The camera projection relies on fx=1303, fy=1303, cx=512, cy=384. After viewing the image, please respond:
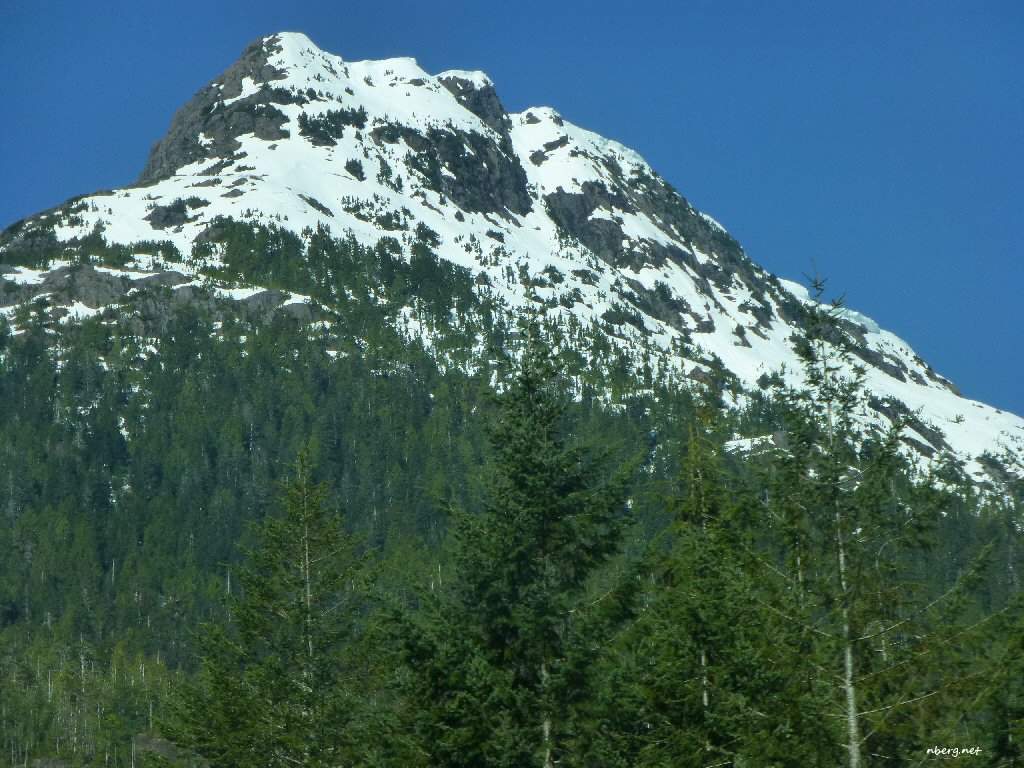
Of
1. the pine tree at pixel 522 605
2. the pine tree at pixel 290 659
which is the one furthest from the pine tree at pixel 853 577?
the pine tree at pixel 290 659

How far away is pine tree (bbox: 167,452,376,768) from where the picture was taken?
30188 mm

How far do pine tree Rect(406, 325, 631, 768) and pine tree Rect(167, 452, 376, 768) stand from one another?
27.5ft

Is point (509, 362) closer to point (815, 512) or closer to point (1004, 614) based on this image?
point (815, 512)

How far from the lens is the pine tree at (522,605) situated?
68.6 feet

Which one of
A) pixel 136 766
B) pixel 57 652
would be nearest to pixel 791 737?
pixel 136 766

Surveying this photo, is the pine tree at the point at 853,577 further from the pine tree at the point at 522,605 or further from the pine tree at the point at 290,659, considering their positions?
the pine tree at the point at 290,659

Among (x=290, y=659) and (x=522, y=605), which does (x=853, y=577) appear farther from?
(x=290, y=659)

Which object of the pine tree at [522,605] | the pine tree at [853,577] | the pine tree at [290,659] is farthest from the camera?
the pine tree at [290,659]

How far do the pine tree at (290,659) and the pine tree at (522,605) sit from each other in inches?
330

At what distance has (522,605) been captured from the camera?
21938 mm

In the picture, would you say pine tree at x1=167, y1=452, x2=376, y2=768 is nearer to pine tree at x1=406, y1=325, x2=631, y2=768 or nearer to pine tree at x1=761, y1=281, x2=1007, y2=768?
pine tree at x1=406, y1=325, x2=631, y2=768

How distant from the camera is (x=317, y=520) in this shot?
33344 millimetres

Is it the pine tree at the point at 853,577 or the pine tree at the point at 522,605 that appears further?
the pine tree at the point at 522,605

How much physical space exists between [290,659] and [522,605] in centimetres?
1172
